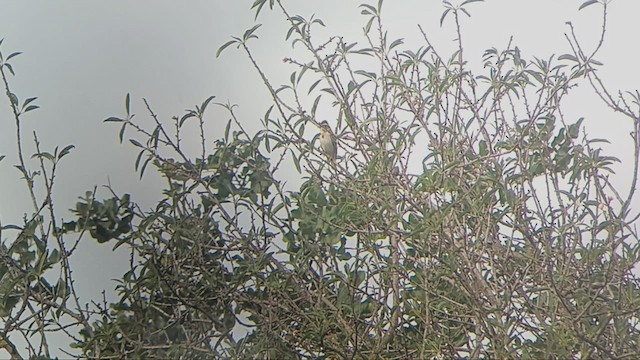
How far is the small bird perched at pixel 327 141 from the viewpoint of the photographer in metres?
1.44

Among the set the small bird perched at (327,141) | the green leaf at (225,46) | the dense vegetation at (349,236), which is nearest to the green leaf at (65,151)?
the dense vegetation at (349,236)

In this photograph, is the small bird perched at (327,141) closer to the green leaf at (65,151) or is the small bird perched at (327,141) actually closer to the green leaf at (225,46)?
the green leaf at (225,46)

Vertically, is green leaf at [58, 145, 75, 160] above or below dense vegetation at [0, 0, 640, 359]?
above

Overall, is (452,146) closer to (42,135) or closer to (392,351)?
(392,351)

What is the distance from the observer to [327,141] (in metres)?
1.45

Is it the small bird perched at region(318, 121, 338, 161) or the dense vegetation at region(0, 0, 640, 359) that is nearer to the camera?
the dense vegetation at region(0, 0, 640, 359)

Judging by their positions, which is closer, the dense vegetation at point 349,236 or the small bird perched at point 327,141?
the dense vegetation at point 349,236

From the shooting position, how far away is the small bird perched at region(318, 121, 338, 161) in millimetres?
1438

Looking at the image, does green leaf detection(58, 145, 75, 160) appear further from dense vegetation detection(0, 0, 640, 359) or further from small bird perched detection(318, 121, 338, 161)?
small bird perched detection(318, 121, 338, 161)

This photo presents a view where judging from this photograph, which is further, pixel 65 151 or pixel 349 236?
pixel 349 236

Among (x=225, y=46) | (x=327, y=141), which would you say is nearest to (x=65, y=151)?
(x=225, y=46)

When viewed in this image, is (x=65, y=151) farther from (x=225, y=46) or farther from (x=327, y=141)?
(x=327, y=141)

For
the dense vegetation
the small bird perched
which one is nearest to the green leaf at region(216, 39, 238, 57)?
the dense vegetation

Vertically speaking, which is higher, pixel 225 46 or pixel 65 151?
pixel 225 46
